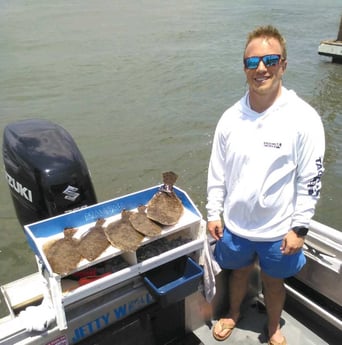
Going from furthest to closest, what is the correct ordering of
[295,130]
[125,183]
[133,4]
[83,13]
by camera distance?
[133,4] < [83,13] < [125,183] < [295,130]

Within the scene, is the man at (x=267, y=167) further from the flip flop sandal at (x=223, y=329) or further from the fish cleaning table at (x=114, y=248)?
the flip flop sandal at (x=223, y=329)

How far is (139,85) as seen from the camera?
1016 cm

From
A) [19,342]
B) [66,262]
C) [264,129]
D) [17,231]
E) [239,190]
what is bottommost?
[17,231]

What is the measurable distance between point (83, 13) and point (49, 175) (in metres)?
18.0

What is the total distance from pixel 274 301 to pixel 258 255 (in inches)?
14.5

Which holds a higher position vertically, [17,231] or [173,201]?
[173,201]

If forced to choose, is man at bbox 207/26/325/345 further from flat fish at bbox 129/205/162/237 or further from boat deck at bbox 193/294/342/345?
boat deck at bbox 193/294/342/345

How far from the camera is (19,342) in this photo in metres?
1.85

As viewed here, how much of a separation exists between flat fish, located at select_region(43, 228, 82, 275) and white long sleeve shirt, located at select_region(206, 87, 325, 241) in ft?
2.84

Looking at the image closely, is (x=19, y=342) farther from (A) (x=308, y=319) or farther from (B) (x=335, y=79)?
(B) (x=335, y=79)

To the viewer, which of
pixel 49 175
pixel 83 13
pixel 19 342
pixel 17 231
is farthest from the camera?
pixel 83 13

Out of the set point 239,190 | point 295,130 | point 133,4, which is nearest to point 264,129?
point 295,130

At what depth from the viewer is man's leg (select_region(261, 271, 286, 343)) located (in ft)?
8.07

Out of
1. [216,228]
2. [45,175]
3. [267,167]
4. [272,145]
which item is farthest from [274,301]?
[45,175]
